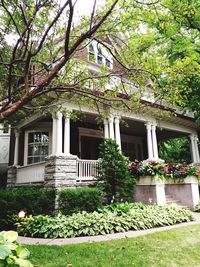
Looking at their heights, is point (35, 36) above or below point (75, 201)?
above

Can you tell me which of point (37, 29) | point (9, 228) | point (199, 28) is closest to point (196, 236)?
point (9, 228)

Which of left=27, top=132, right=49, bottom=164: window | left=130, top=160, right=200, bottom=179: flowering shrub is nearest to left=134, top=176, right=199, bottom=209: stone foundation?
left=130, top=160, right=200, bottom=179: flowering shrub

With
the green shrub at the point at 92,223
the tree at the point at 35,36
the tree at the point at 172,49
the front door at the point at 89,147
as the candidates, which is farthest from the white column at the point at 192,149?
the tree at the point at 35,36

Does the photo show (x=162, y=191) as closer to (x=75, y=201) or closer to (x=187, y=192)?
(x=187, y=192)

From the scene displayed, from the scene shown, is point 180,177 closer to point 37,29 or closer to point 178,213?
point 178,213

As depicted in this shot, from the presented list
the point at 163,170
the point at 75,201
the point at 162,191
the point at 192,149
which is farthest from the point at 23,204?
the point at 192,149

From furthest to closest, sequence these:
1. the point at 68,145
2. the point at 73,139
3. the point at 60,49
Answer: the point at 73,139
the point at 68,145
the point at 60,49

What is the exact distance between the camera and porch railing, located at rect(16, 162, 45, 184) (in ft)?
31.9

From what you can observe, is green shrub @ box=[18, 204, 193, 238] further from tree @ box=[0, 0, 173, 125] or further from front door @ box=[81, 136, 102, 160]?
front door @ box=[81, 136, 102, 160]

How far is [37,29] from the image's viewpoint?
572cm

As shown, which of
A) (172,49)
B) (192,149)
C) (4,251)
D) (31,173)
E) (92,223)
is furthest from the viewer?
(192,149)

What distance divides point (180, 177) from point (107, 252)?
6658 millimetres

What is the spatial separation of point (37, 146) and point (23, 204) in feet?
16.7

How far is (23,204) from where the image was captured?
6891 mm
